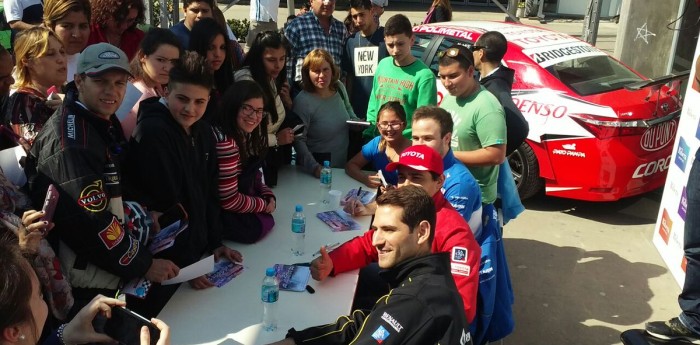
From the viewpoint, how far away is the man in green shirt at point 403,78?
5.02 m

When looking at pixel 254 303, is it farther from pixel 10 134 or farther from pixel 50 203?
pixel 10 134

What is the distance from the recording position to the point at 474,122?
4059 millimetres

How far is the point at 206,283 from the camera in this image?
3148 millimetres

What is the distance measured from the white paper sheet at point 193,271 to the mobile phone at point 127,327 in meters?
0.74

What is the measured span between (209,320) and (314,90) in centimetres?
241

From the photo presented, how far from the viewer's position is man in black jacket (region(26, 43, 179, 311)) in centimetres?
258

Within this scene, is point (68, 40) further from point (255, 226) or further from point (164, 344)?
point (164, 344)

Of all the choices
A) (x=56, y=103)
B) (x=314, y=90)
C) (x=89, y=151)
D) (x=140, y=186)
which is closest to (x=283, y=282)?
(x=140, y=186)

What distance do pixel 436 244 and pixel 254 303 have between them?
0.93 metres

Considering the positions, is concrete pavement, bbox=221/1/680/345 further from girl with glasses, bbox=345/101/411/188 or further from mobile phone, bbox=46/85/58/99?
mobile phone, bbox=46/85/58/99

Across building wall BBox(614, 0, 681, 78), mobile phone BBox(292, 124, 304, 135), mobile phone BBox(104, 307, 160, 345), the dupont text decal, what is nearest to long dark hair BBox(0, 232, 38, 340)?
mobile phone BBox(104, 307, 160, 345)

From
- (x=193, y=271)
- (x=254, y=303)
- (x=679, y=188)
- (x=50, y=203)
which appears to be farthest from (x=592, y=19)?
(x=50, y=203)

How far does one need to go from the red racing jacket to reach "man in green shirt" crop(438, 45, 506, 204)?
814mm

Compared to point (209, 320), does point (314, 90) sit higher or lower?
higher
